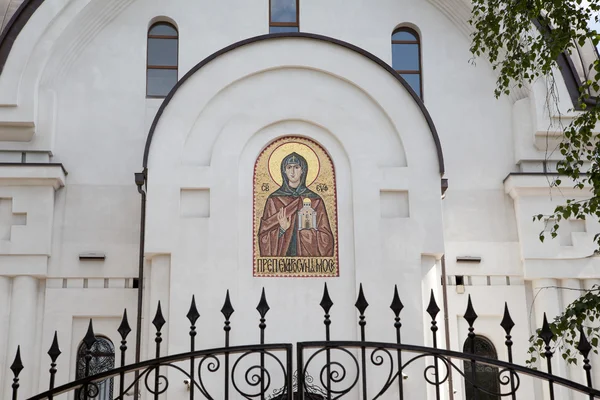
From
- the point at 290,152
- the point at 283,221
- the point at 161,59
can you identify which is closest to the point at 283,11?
the point at 161,59

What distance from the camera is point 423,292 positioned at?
40.5 ft

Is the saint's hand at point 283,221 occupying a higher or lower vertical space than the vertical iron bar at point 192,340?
higher

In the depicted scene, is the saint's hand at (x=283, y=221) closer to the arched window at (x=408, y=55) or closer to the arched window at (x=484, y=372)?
the arched window at (x=484, y=372)

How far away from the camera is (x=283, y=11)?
15062 millimetres

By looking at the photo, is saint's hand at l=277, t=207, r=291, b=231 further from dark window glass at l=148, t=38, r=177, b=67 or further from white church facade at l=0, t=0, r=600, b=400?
dark window glass at l=148, t=38, r=177, b=67

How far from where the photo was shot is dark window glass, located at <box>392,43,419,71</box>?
1512 cm

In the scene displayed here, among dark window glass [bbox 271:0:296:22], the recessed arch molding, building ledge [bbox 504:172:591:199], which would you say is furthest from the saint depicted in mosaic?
building ledge [bbox 504:172:591:199]

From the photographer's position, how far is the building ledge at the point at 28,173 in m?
13.5

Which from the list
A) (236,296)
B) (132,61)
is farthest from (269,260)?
(132,61)

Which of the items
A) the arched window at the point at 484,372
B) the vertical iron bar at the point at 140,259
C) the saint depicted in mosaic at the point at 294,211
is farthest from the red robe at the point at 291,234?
the arched window at the point at 484,372

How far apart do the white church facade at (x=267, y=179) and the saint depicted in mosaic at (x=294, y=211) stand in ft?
0.10

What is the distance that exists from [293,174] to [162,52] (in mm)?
Answer: 3666

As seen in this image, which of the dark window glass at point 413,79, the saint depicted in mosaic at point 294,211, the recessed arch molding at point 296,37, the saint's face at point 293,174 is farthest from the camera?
the dark window glass at point 413,79

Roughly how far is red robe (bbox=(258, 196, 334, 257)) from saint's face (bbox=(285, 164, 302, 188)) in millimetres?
245
